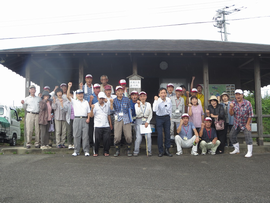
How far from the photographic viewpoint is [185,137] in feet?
21.4

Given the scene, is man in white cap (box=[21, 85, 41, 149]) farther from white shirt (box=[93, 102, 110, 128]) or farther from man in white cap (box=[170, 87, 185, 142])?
man in white cap (box=[170, 87, 185, 142])

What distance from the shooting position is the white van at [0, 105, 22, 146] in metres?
11.5

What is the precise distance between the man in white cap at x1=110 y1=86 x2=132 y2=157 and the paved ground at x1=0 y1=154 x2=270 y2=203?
490 millimetres

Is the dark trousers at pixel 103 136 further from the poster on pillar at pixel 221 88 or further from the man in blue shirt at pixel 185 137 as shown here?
the poster on pillar at pixel 221 88

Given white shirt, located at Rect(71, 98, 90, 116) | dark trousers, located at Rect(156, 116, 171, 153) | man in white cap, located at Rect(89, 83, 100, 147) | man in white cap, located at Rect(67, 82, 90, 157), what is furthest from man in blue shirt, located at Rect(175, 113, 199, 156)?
white shirt, located at Rect(71, 98, 90, 116)

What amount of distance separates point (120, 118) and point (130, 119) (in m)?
0.28

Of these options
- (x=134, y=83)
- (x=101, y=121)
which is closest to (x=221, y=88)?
(x=134, y=83)

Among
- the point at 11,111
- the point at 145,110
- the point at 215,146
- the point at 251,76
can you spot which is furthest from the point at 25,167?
the point at 251,76

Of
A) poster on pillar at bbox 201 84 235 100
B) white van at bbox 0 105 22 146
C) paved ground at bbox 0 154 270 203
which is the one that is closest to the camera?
paved ground at bbox 0 154 270 203

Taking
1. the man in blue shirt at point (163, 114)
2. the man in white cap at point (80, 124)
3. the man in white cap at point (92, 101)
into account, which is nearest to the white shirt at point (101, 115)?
the man in white cap at point (80, 124)

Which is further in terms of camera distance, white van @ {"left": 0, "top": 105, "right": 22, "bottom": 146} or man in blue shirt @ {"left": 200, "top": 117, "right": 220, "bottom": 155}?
white van @ {"left": 0, "top": 105, "right": 22, "bottom": 146}

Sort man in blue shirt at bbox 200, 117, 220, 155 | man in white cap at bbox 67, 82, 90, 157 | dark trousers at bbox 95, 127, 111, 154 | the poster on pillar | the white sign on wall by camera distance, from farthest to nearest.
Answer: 1. the poster on pillar
2. the white sign on wall
3. man in blue shirt at bbox 200, 117, 220, 155
4. man in white cap at bbox 67, 82, 90, 157
5. dark trousers at bbox 95, 127, 111, 154

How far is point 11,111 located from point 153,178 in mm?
11410

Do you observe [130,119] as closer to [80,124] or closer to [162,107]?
[162,107]
